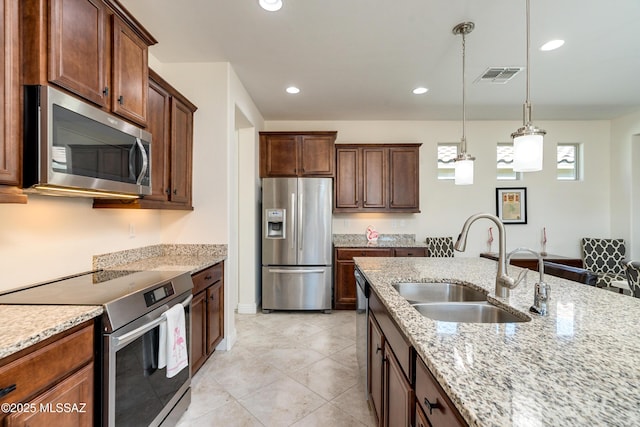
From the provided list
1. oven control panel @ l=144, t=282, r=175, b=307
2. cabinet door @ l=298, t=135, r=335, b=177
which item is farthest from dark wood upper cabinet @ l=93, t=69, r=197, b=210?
cabinet door @ l=298, t=135, r=335, b=177

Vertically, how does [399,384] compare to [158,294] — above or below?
below

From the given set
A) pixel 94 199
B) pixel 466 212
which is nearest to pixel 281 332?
pixel 94 199

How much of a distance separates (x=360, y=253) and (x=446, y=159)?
7.26 feet

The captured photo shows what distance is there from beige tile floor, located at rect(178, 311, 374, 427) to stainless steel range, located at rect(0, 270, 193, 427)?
328 mm

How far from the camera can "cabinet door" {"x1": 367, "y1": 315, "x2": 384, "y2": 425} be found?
1546 mm

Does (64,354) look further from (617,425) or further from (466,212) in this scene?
(466,212)

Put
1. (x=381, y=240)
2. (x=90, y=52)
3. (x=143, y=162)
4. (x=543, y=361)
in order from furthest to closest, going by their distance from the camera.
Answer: (x=381, y=240) < (x=143, y=162) < (x=90, y=52) < (x=543, y=361)

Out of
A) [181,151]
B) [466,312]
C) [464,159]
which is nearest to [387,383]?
[466,312]

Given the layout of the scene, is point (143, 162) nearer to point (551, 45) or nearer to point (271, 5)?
point (271, 5)

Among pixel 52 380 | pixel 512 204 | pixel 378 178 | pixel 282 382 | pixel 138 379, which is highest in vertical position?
pixel 378 178

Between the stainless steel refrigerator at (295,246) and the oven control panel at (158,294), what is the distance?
6.99 feet

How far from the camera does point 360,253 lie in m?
4.01

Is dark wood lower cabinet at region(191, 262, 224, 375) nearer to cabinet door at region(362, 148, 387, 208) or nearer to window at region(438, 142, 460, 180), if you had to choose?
cabinet door at region(362, 148, 387, 208)

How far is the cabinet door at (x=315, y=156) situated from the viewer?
4.07m
